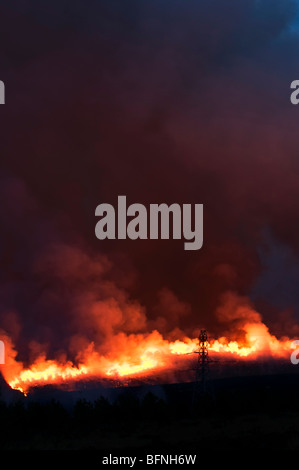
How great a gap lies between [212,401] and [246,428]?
52.0 ft

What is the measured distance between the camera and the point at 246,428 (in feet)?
210

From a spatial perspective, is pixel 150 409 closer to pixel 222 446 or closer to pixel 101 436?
pixel 101 436

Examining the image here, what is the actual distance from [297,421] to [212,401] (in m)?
15.5

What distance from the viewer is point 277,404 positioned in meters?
78.6

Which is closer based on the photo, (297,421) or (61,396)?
(297,421)

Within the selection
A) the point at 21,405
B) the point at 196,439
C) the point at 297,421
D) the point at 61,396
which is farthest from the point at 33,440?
the point at 61,396

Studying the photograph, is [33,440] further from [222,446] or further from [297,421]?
[297,421]

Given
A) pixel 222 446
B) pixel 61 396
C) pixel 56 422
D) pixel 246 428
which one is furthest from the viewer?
A: pixel 61 396

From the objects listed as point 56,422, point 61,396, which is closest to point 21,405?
point 56,422

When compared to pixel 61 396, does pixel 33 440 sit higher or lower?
lower

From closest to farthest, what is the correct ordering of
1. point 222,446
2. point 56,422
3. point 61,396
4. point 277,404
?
point 222,446, point 56,422, point 277,404, point 61,396
